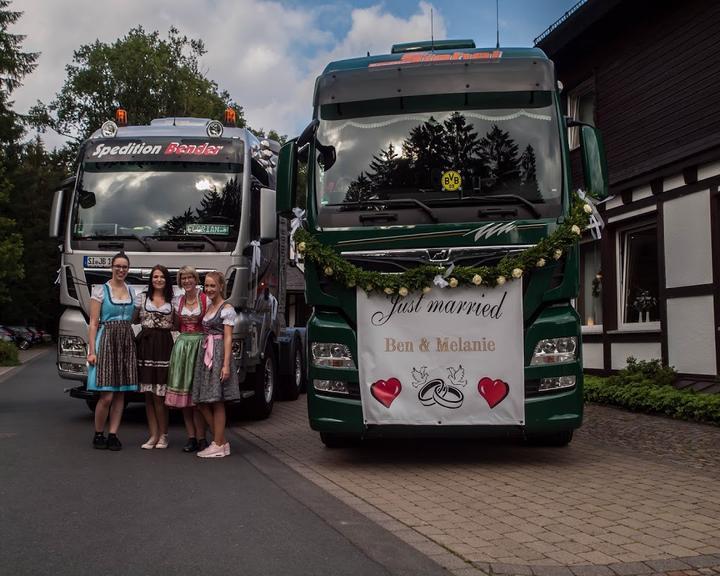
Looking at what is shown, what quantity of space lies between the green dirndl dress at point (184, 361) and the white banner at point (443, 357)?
6.22 feet

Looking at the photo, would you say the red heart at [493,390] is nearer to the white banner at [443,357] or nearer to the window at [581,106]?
the white banner at [443,357]

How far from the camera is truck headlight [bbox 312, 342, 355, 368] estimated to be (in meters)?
7.41

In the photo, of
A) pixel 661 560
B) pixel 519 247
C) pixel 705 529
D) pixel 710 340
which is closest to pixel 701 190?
pixel 710 340

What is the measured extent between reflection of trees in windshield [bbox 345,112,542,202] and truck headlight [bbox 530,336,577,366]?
121cm

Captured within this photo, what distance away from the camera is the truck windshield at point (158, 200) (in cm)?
1027

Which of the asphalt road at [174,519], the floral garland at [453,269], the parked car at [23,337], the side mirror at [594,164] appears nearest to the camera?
the asphalt road at [174,519]

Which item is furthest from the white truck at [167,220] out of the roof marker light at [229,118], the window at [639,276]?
the window at [639,276]

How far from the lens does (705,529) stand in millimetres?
5289

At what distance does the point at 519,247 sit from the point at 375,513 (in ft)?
8.46

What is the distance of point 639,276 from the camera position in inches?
573

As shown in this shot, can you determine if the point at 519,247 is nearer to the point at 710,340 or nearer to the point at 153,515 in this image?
the point at 153,515

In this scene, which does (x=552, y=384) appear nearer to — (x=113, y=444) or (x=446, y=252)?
(x=446, y=252)

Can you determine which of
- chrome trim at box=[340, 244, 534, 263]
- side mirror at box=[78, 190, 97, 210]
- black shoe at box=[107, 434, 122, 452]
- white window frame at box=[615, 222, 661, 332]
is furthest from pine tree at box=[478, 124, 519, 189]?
white window frame at box=[615, 222, 661, 332]

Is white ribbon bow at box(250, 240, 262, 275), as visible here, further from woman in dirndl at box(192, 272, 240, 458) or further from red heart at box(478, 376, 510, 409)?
red heart at box(478, 376, 510, 409)
